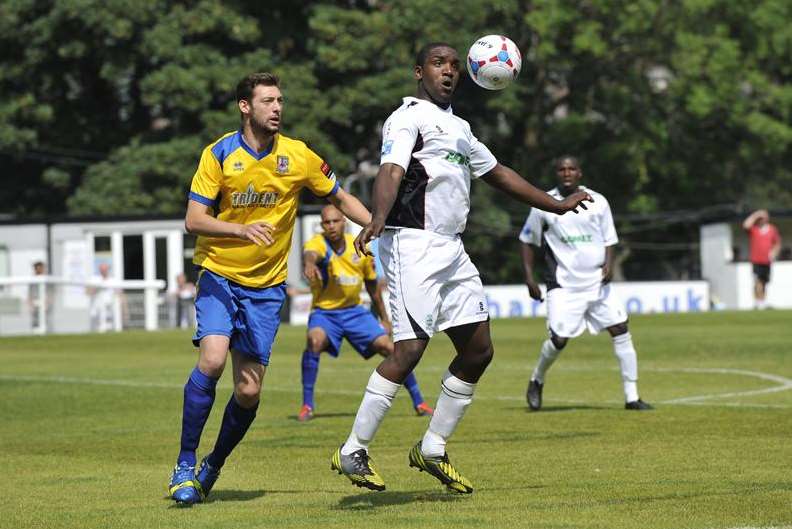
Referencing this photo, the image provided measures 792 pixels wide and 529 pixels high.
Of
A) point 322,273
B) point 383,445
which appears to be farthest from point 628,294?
point 383,445

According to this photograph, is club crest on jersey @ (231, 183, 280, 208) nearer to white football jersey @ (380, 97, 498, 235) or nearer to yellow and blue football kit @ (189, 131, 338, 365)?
yellow and blue football kit @ (189, 131, 338, 365)

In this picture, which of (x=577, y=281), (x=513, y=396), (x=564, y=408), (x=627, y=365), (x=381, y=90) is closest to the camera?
(x=627, y=365)

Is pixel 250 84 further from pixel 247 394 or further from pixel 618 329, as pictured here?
pixel 618 329

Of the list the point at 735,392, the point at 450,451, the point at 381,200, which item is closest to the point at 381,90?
the point at 735,392

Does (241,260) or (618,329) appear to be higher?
(241,260)

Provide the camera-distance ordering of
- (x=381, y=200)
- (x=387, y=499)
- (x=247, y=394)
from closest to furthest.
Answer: (x=381, y=200)
(x=387, y=499)
(x=247, y=394)

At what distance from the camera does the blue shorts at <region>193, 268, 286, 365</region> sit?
835cm

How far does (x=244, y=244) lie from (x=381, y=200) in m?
0.97

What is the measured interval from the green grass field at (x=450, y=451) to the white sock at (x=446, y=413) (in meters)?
0.28

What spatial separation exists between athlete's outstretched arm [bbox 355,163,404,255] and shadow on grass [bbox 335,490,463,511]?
1325 millimetres

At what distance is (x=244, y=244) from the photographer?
8453mm

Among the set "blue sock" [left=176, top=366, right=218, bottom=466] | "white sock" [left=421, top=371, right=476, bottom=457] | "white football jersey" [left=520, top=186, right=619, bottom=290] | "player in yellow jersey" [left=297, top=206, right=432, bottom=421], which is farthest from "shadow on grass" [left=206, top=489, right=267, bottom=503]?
"white football jersey" [left=520, top=186, right=619, bottom=290]

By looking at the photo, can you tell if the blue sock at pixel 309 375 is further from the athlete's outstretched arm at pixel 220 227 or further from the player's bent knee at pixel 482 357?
the athlete's outstretched arm at pixel 220 227

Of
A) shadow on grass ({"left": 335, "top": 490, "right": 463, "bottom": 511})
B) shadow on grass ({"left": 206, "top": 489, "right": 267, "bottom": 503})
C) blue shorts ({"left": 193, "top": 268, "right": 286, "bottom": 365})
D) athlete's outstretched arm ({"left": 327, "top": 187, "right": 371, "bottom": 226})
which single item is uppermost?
athlete's outstretched arm ({"left": 327, "top": 187, "right": 371, "bottom": 226})
